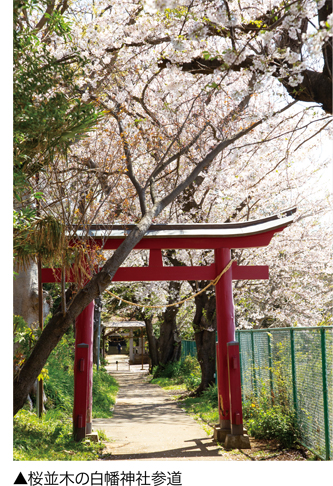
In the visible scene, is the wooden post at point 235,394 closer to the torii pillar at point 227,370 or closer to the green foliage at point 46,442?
the torii pillar at point 227,370

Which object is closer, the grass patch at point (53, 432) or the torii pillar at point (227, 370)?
the grass patch at point (53, 432)

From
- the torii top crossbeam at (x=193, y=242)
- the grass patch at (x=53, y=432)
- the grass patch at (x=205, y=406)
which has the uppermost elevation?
the torii top crossbeam at (x=193, y=242)

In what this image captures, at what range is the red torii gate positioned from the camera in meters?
7.42

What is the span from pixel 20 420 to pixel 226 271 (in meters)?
4.28

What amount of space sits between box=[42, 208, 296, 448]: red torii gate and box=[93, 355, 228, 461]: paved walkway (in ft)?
1.73

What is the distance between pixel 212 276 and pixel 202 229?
37.5 inches

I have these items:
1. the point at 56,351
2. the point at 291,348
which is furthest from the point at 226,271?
the point at 56,351

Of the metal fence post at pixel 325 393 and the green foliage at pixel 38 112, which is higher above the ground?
the green foliage at pixel 38 112

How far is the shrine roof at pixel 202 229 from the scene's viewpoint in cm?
740

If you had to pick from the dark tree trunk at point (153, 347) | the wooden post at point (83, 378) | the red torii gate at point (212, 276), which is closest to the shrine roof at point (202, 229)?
the red torii gate at point (212, 276)

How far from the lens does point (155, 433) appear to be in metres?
8.77

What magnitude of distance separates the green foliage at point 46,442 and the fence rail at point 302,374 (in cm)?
310

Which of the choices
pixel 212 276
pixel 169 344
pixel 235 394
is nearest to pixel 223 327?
pixel 212 276

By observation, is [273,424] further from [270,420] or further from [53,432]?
[53,432]
